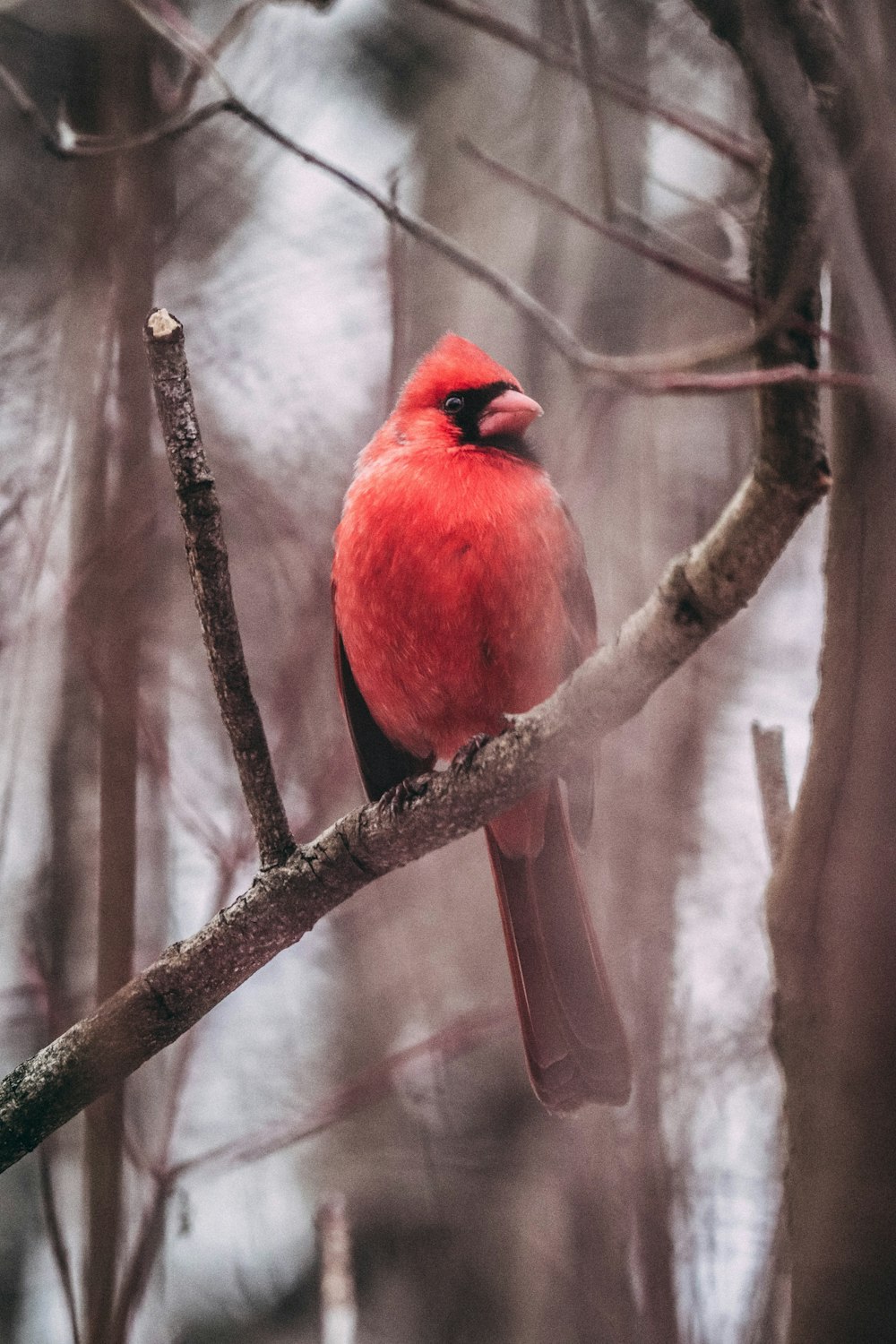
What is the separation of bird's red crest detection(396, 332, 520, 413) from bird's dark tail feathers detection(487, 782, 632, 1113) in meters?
1.03

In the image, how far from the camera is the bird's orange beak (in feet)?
10.0

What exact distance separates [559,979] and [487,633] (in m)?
0.93

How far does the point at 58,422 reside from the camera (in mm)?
3113

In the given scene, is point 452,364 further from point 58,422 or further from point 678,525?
point 678,525

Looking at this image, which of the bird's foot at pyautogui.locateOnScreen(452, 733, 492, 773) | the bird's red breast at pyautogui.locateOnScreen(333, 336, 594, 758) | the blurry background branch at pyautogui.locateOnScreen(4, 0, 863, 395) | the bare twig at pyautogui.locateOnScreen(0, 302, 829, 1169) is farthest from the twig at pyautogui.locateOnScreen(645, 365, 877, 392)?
the bird's red breast at pyautogui.locateOnScreen(333, 336, 594, 758)

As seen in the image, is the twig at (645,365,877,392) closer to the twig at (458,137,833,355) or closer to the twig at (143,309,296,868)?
the twig at (458,137,833,355)

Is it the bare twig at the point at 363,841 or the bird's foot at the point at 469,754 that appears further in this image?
the bird's foot at the point at 469,754

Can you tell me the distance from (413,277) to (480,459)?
8.61 ft

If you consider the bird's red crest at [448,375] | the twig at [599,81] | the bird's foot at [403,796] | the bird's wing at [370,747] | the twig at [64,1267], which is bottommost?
the twig at [64,1267]

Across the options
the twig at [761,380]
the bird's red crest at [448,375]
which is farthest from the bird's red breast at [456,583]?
the twig at [761,380]

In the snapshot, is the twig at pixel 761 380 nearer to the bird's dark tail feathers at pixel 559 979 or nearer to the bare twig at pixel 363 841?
the bare twig at pixel 363 841

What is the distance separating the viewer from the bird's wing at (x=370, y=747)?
10.7ft

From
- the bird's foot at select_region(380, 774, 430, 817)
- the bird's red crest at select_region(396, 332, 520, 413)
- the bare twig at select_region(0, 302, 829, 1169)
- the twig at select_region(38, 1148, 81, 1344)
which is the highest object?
the bird's red crest at select_region(396, 332, 520, 413)

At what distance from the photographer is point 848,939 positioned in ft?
6.79
